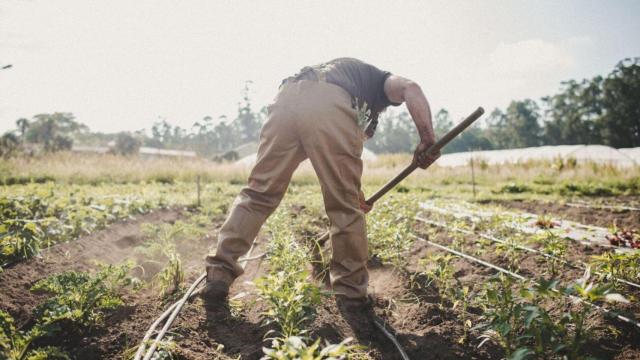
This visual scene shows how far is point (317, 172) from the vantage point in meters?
2.15

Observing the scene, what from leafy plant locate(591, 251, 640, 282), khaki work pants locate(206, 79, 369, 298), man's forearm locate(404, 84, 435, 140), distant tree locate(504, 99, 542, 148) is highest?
distant tree locate(504, 99, 542, 148)

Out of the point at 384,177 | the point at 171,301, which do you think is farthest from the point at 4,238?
the point at 384,177

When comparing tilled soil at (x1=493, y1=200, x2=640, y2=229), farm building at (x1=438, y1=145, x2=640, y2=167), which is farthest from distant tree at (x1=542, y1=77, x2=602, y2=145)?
tilled soil at (x1=493, y1=200, x2=640, y2=229)

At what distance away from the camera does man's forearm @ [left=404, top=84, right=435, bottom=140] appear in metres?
2.26

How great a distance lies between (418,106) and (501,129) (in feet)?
198

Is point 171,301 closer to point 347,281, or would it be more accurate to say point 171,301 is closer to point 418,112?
point 347,281

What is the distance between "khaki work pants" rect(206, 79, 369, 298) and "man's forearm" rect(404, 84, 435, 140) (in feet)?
1.27

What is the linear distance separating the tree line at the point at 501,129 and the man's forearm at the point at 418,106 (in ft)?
44.9

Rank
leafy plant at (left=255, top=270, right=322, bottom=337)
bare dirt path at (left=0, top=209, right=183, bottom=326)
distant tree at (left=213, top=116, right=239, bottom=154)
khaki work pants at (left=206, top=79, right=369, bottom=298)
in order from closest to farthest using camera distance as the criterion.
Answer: leafy plant at (left=255, top=270, right=322, bottom=337) < bare dirt path at (left=0, top=209, right=183, bottom=326) < khaki work pants at (left=206, top=79, right=369, bottom=298) < distant tree at (left=213, top=116, right=239, bottom=154)

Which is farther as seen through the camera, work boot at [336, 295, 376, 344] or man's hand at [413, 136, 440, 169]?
man's hand at [413, 136, 440, 169]

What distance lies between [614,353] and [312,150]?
1.80 meters

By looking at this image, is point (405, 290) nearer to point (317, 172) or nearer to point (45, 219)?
point (317, 172)

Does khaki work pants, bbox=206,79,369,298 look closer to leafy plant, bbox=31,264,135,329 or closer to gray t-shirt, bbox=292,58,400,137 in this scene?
gray t-shirt, bbox=292,58,400,137

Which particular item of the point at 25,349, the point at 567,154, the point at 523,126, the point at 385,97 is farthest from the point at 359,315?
the point at 523,126
